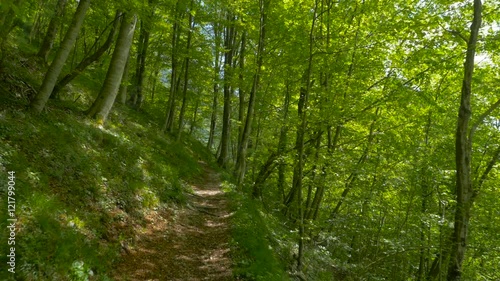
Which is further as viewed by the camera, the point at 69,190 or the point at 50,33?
the point at 50,33

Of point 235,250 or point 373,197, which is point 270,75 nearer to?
point 373,197

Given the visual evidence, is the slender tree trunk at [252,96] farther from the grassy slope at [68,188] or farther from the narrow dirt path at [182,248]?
the grassy slope at [68,188]

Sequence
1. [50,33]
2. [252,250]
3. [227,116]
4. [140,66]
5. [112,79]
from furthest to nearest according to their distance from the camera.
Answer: [227,116] < [140,66] < [50,33] < [112,79] < [252,250]

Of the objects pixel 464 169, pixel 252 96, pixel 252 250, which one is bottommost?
pixel 252 250

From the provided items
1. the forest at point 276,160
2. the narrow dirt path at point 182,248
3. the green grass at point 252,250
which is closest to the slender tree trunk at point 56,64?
the forest at point 276,160

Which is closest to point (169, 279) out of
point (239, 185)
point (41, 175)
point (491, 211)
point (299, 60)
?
point (41, 175)

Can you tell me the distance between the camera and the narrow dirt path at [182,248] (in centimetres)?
579

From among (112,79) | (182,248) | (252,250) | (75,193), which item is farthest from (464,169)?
(112,79)

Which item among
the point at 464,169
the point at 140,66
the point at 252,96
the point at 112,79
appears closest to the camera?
the point at 464,169

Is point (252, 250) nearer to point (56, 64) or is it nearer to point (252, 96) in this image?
point (56, 64)

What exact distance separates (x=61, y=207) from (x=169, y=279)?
7.28 feet

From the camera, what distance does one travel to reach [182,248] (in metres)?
7.19

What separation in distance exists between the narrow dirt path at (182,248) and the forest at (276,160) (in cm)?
4

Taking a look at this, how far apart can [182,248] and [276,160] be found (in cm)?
472
